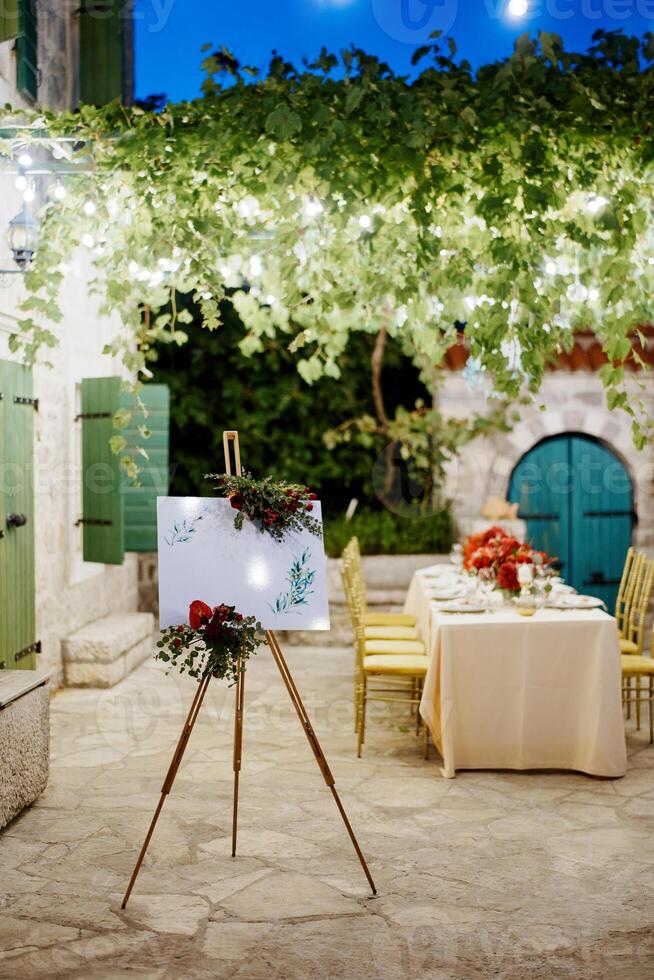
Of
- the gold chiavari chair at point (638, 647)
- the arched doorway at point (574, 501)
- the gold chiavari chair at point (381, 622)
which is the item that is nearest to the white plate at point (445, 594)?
the gold chiavari chair at point (381, 622)

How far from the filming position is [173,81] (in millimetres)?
20516

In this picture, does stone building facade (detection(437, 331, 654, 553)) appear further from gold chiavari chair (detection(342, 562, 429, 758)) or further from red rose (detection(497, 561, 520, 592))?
red rose (detection(497, 561, 520, 592))

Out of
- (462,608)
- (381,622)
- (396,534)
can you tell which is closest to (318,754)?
(462,608)

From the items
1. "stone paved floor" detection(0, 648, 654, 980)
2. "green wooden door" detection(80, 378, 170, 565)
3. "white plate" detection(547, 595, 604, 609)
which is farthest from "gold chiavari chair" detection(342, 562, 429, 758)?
"green wooden door" detection(80, 378, 170, 565)

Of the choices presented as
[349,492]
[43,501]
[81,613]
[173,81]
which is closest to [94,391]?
[43,501]

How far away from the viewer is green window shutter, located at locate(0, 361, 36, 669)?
18.4ft

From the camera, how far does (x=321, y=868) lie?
384 cm

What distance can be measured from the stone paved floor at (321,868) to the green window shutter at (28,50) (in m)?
3.86

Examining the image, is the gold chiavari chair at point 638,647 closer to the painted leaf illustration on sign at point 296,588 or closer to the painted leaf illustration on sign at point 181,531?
the painted leaf illustration on sign at point 296,588

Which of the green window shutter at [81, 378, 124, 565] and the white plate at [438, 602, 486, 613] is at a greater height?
the green window shutter at [81, 378, 124, 565]

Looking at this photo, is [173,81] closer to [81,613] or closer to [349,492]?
[349,492]

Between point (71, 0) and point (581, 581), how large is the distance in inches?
249

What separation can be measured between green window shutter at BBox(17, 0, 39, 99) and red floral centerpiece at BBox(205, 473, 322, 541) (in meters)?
3.51

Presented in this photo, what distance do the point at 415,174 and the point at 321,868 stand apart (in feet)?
9.56
